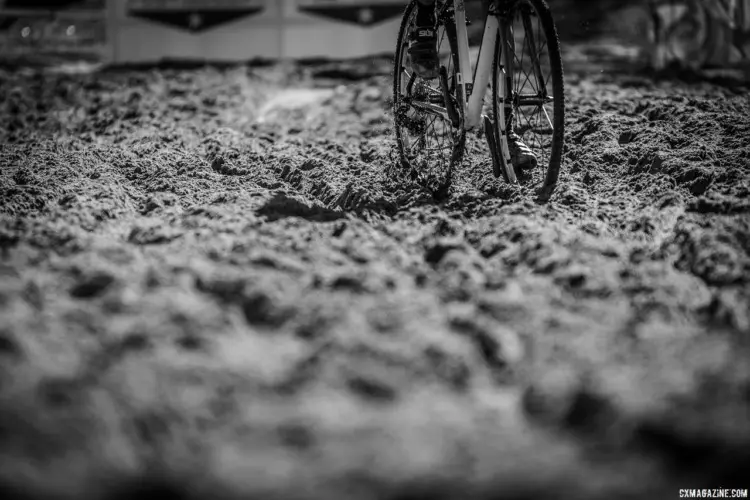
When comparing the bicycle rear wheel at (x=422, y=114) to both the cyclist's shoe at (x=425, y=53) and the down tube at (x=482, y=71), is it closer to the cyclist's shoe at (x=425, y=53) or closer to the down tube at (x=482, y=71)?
the cyclist's shoe at (x=425, y=53)

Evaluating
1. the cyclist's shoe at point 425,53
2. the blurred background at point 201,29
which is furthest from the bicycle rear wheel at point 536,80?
the blurred background at point 201,29

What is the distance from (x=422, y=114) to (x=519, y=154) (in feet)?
2.86

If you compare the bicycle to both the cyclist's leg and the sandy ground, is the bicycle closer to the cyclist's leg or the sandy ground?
the cyclist's leg

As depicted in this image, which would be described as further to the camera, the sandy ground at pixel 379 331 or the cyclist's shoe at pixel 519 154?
the cyclist's shoe at pixel 519 154

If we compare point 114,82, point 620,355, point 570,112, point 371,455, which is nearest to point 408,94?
point 570,112

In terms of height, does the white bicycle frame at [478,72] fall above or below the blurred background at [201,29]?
below

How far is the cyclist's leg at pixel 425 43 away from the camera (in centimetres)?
389

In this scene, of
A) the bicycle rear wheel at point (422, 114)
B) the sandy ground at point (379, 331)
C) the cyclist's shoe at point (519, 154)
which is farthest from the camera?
the bicycle rear wheel at point (422, 114)

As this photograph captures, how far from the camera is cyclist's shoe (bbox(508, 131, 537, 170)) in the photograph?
3.58m

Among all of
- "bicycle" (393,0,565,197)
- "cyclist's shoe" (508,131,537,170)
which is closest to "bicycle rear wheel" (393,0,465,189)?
"bicycle" (393,0,565,197)

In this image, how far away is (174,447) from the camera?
1409 mm

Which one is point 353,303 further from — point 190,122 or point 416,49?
point 190,122

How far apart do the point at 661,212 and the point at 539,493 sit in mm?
2248

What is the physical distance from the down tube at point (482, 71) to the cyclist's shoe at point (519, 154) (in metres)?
0.20
